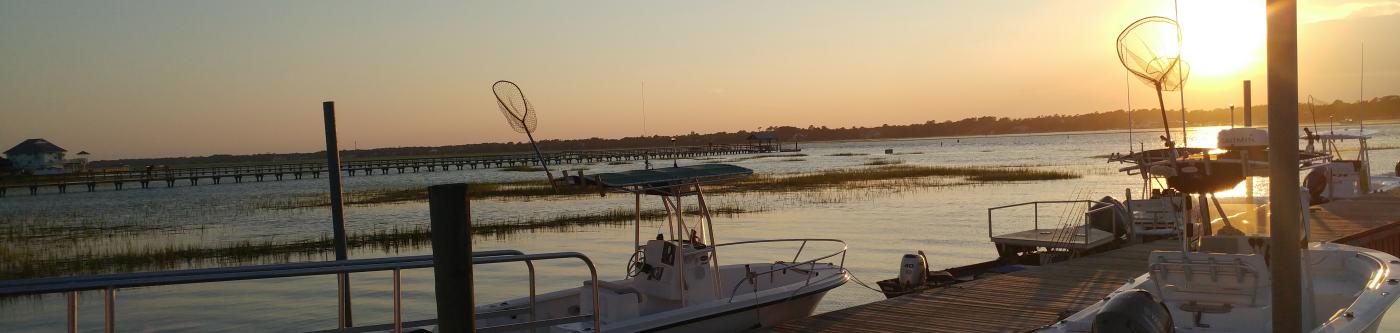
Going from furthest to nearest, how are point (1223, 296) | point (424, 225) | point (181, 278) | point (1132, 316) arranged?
point (424, 225) → point (1223, 296) → point (1132, 316) → point (181, 278)

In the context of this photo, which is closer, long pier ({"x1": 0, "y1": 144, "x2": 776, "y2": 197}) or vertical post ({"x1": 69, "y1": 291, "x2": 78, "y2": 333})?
vertical post ({"x1": 69, "y1": 291, "x2": 78, "y2": 333})

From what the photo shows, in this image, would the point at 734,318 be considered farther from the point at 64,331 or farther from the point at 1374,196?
the point at 1374,196

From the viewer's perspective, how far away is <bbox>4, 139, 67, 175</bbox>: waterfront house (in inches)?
5103

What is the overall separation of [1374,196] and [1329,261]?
16.5 metres

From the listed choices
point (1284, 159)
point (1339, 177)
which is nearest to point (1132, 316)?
point (1284, 159)

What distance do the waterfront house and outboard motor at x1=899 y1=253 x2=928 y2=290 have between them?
141379mm

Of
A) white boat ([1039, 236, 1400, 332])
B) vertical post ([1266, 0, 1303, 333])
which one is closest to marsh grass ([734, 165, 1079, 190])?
Answer: white boat ([1039, 236, 1400, 332])

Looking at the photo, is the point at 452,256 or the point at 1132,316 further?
the point at 1132,316

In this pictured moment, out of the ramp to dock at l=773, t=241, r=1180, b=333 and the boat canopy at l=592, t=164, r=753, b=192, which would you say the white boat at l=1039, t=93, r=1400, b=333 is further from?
the boat canopy at l=592, t=164, r=753, b=192

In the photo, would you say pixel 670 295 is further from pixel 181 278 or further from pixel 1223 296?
pixel 181 278

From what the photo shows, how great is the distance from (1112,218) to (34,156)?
148m

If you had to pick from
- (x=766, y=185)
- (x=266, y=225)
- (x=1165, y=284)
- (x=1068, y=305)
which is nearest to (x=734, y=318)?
(x=1068, y=305)

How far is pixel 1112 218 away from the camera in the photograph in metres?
18.7

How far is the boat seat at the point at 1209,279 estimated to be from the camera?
826cm
